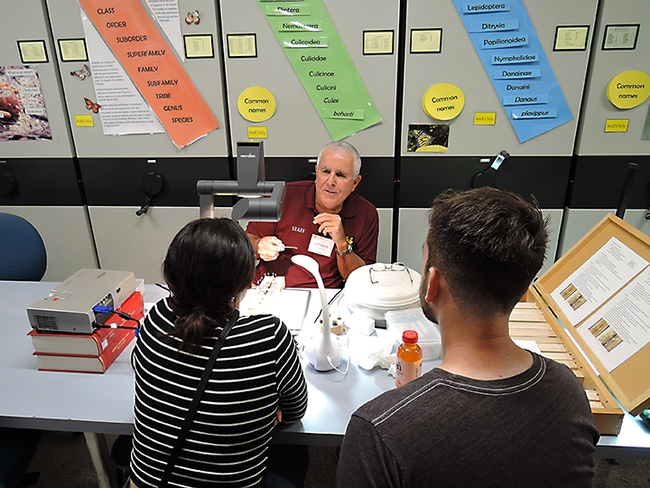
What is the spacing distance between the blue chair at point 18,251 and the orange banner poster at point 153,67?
33.4 inches

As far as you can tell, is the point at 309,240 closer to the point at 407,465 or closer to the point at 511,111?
the point at 511,111

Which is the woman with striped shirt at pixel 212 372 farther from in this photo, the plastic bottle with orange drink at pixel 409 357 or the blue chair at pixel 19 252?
the blue chair at pixel 19 252

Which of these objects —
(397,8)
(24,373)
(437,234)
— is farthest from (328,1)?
(24,373)

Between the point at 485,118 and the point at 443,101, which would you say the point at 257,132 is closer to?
the point at 443,101

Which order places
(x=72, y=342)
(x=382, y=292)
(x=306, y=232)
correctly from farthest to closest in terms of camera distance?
(x=306, y=232) → (x=382, y=292) → (x=72, y=342)

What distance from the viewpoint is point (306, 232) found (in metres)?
2.07

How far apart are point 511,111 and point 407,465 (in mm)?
1974

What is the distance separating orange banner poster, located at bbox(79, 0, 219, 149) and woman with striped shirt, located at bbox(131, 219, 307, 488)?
1504 millimetres

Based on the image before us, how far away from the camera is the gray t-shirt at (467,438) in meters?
0.68

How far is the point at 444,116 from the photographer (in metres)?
2.19

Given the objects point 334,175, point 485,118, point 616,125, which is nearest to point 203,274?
point 334,175

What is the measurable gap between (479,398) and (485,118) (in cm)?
182

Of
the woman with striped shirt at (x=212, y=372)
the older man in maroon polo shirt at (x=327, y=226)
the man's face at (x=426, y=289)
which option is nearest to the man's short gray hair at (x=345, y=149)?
the older man in maroon polo shirt at (x=327, y=226)

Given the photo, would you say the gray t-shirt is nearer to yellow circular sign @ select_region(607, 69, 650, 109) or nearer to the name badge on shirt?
the name badge on shirt
